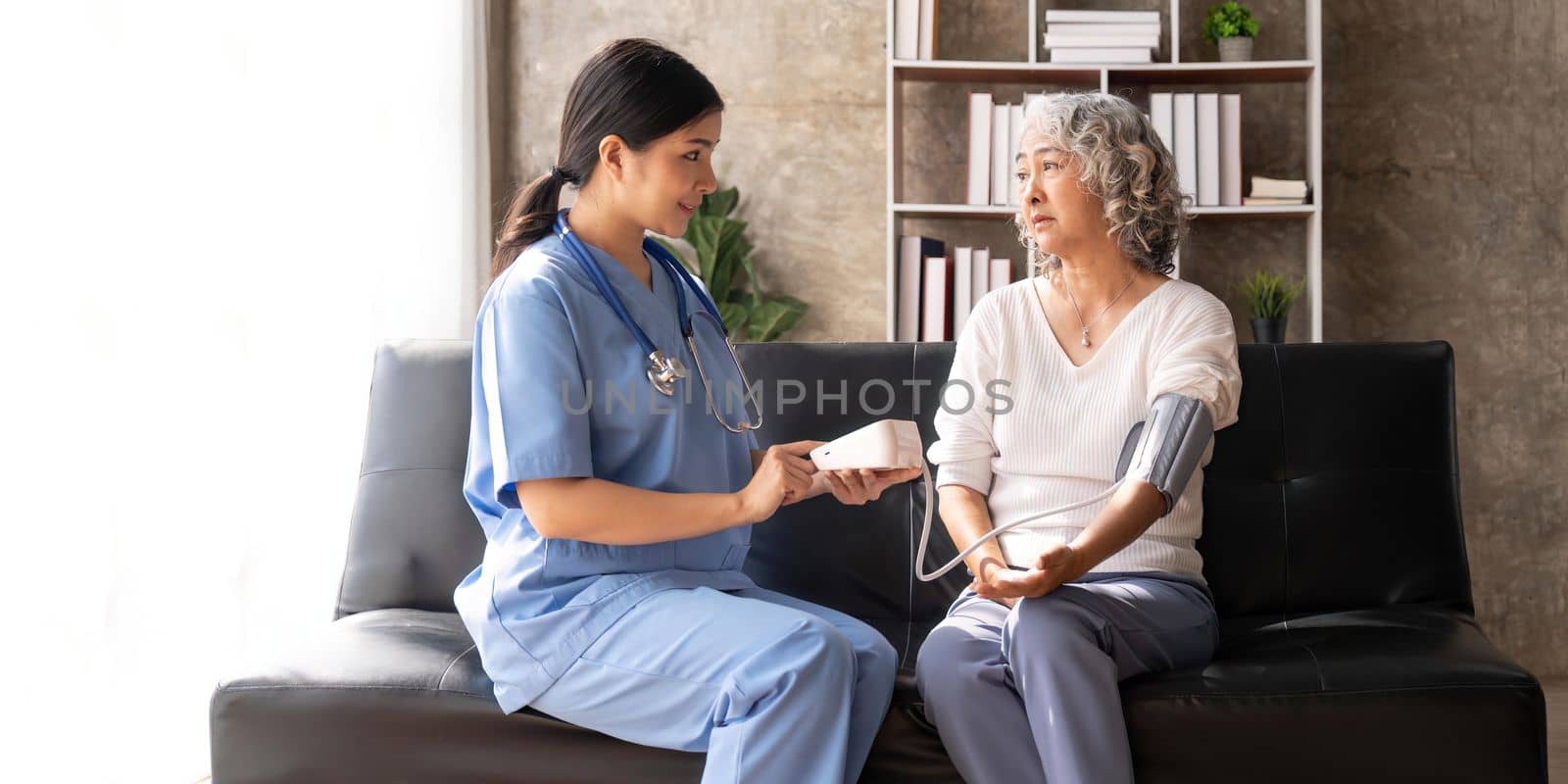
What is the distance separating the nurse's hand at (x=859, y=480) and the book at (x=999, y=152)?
1767mm

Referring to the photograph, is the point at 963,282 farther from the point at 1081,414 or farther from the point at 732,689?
the point at 732,689

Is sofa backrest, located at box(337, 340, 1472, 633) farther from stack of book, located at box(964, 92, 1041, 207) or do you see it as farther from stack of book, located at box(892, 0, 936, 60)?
stack of book, located at box(892, 0, 936, 60)

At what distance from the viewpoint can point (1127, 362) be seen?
1.77 meters

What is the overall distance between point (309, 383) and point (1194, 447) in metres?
1.72

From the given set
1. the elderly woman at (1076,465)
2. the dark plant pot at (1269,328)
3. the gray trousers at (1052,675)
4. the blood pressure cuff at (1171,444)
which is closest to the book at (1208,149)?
the dark plant pot at (1269,328)

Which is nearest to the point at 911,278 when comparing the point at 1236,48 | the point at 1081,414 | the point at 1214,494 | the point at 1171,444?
the point at 1236,48

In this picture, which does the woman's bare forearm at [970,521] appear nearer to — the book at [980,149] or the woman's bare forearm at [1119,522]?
the woman's bare forearm at [1119,522]

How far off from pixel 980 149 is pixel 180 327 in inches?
77.3

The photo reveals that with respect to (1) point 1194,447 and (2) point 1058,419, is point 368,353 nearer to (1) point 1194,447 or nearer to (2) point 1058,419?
(2) point 1058,419

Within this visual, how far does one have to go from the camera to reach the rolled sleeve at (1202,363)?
1685 millimetres

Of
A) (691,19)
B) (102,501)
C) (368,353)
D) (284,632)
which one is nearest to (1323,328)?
(691,19)

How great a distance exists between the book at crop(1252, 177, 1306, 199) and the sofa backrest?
3.62 feet

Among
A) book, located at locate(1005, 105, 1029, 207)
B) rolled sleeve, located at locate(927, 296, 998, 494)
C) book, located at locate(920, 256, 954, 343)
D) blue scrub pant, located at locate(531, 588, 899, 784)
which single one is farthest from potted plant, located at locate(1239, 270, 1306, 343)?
blue scrub pant, located at locate(531, 588, 899, 784)

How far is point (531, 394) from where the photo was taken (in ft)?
4.67
